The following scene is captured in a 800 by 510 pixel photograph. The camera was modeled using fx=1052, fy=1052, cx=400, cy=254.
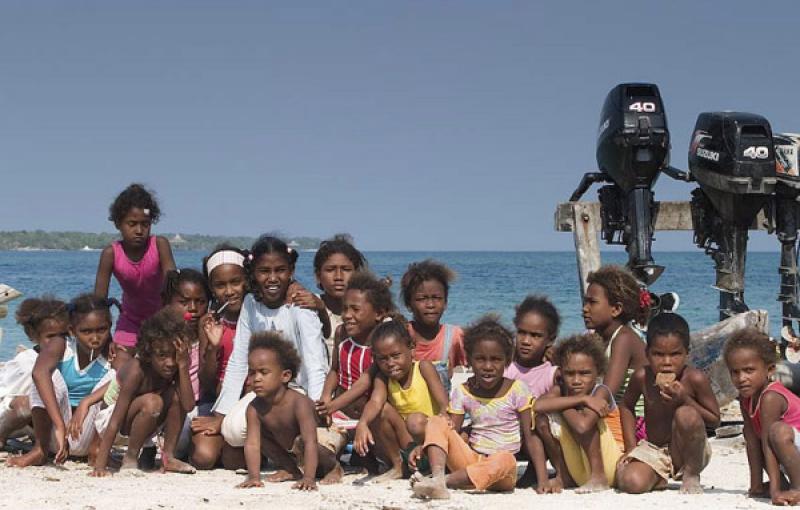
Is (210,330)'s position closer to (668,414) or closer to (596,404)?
(596,404)

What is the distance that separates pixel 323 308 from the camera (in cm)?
604

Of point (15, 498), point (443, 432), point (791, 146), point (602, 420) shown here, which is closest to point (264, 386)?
point (443, 432)

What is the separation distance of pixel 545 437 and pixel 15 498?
254 centimetres

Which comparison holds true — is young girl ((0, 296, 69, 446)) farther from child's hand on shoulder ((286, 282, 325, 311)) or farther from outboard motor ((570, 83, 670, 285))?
outboard motor ((570, 83, 670, 285))

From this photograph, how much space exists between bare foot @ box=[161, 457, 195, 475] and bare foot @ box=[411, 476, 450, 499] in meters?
1.38

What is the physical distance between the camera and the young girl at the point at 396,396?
5328 millimetres

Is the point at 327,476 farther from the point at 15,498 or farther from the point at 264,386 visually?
the point at 15,498

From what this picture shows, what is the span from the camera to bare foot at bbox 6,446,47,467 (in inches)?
226

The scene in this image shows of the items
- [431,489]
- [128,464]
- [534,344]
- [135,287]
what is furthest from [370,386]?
[135,287]

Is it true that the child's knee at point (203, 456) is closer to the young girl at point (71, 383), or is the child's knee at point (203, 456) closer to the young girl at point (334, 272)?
the young girl at point (71, 383)

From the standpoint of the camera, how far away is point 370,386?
551 cm

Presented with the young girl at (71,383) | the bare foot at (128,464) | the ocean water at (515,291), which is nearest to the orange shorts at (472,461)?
the bare foot at (128,464)

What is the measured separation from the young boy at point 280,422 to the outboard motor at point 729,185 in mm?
4753

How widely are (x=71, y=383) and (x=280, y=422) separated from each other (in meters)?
1.36
